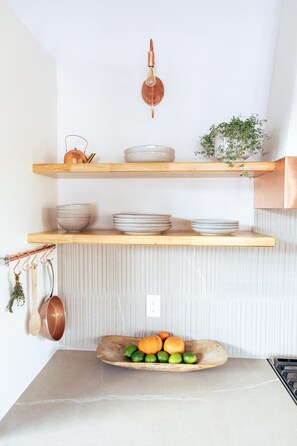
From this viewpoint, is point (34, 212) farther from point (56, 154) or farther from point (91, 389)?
point (91, 389)

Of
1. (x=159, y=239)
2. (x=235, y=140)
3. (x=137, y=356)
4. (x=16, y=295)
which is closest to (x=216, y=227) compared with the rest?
(x=159, y=239)

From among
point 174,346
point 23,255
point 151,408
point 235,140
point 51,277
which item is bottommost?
point 151,408

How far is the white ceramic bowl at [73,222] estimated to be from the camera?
50.3 inches

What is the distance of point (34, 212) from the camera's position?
4.20ft

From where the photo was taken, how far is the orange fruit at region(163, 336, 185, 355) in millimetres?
1347

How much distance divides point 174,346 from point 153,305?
0.20 metres

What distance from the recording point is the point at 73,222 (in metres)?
1.28

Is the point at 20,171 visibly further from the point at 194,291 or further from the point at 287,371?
the point at 287,371

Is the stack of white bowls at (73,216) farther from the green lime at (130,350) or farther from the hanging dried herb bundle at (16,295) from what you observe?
the green lime at (130,350)

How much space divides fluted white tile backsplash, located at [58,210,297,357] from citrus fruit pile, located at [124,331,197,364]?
0.36 ft

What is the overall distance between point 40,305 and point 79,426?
1.63 feet

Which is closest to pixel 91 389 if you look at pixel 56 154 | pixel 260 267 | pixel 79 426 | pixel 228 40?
pixel 79 426

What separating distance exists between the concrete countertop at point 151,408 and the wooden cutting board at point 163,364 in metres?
0.04

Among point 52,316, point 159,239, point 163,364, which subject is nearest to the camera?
point 159,239
